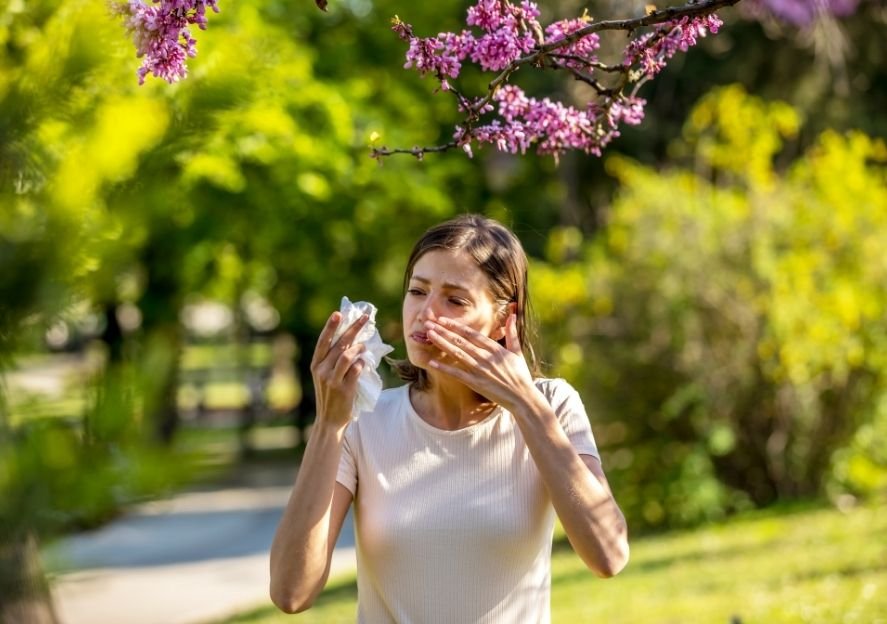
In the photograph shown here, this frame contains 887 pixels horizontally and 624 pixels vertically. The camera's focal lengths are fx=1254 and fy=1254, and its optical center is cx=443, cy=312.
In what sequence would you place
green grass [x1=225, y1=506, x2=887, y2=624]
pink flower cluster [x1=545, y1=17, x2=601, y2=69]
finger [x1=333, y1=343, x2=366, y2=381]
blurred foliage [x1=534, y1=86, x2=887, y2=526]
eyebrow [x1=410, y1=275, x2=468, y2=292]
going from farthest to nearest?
blurred foliage [x1=534, y1=86, x2=887, y2=526] < green grass [x1=225, y1=506, x2=887, y2=624] < pink flower cluster [x1=545, y1=17, x2=601, y2=69] < eyebrow [x1=410, y1=275, x2=468, y2=292] < finger [x1=333, y1=343, x2=366, y2=381]

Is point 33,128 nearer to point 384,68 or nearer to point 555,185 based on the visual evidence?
point 384,68

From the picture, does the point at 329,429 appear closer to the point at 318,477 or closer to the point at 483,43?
the point at 318,477

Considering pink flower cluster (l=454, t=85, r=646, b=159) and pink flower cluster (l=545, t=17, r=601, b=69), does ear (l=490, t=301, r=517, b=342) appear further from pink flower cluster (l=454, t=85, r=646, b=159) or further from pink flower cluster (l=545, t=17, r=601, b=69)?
pink flower cluster (l=545, t=17, r=601, b=69)

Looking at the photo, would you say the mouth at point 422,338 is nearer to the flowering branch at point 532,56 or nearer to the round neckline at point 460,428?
the round neckline at point 460,428

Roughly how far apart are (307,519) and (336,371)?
0.95ft

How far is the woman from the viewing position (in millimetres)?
2363

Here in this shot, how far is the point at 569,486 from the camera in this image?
2.36 meters

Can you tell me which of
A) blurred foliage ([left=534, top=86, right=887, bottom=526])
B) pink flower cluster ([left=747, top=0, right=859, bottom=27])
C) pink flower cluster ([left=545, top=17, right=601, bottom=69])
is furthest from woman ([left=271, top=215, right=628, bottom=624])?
pink flower cluster ([left=747, top=0, right=859, bottom=27])

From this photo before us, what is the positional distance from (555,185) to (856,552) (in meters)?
12.7

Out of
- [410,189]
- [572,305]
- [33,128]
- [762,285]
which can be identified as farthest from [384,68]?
[33,128]

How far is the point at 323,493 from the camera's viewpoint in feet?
7.77

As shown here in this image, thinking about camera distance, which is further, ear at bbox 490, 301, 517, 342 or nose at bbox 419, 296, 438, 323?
ear at bbox 490, 301, 517, 342

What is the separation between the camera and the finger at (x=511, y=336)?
8.59 ft

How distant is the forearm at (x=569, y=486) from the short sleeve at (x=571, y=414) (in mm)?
146
